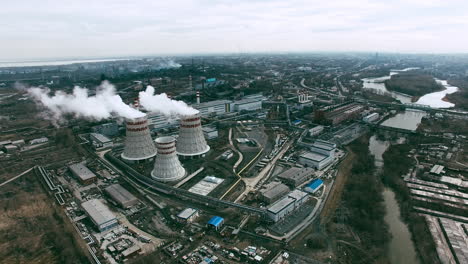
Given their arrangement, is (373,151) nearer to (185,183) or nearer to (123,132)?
(185,183)

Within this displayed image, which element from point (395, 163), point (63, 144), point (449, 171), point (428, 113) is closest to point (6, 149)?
point (63, 144)

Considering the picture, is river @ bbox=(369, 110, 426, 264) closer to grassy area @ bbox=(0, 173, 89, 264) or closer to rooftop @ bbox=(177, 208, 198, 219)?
rooftop @ bbox=(177, 208, 198, 219)

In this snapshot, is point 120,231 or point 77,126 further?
point 77,126

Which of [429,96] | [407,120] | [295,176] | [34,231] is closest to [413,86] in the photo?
[429,96]

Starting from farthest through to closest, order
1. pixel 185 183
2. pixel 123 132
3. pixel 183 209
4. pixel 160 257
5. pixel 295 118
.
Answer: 1. pixel 295 118
2. pixel 123 132
3. pixel 185 183
4. pixel 183 209
5. pixel 160 257

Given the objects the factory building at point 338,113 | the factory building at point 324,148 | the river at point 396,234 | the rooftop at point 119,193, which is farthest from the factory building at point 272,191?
the factory building at point 338,113

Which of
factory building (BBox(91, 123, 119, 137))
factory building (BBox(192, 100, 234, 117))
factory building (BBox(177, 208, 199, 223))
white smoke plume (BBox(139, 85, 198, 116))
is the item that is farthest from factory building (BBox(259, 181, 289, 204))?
factory building (BBox(192, 100, 234, 117))

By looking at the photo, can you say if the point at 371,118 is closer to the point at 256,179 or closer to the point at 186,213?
the point at 256,179
